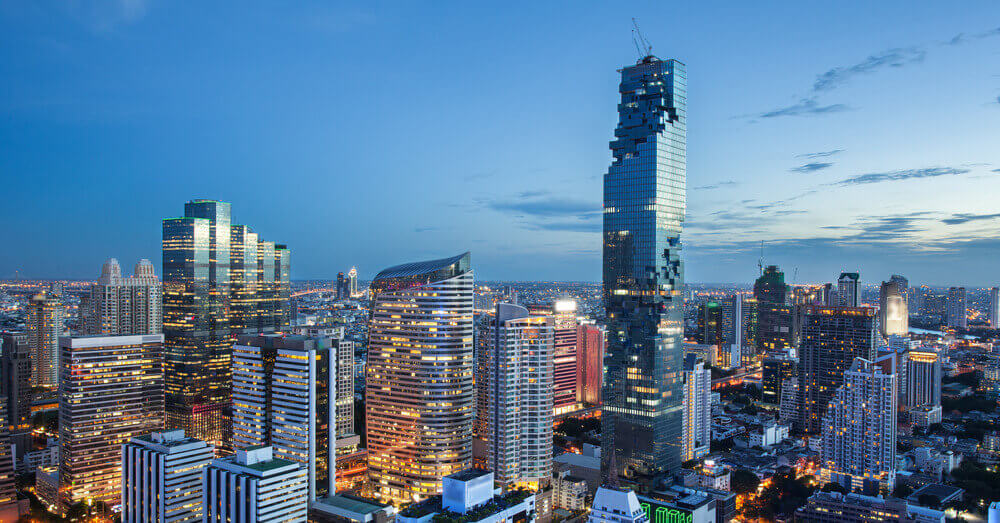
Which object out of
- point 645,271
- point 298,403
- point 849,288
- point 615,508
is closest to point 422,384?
point 298,403

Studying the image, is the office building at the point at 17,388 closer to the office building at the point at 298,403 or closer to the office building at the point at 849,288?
the office building at the point at 298,403

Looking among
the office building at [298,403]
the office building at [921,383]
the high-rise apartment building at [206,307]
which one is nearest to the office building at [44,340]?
the high-rise apartment building at [206,307]

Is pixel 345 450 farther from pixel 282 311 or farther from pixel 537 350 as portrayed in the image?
pixel 282 311

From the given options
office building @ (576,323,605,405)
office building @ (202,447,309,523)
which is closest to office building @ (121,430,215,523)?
office building @ (202,447,309,523)

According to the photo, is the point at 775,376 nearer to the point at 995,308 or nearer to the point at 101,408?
the point at 101,408

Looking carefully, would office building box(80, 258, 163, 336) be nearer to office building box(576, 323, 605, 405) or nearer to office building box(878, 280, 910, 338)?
office building box(576, 323, 605, 405)

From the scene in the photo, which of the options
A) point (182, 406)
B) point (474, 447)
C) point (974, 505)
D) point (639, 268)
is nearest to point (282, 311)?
point (182, 406)
